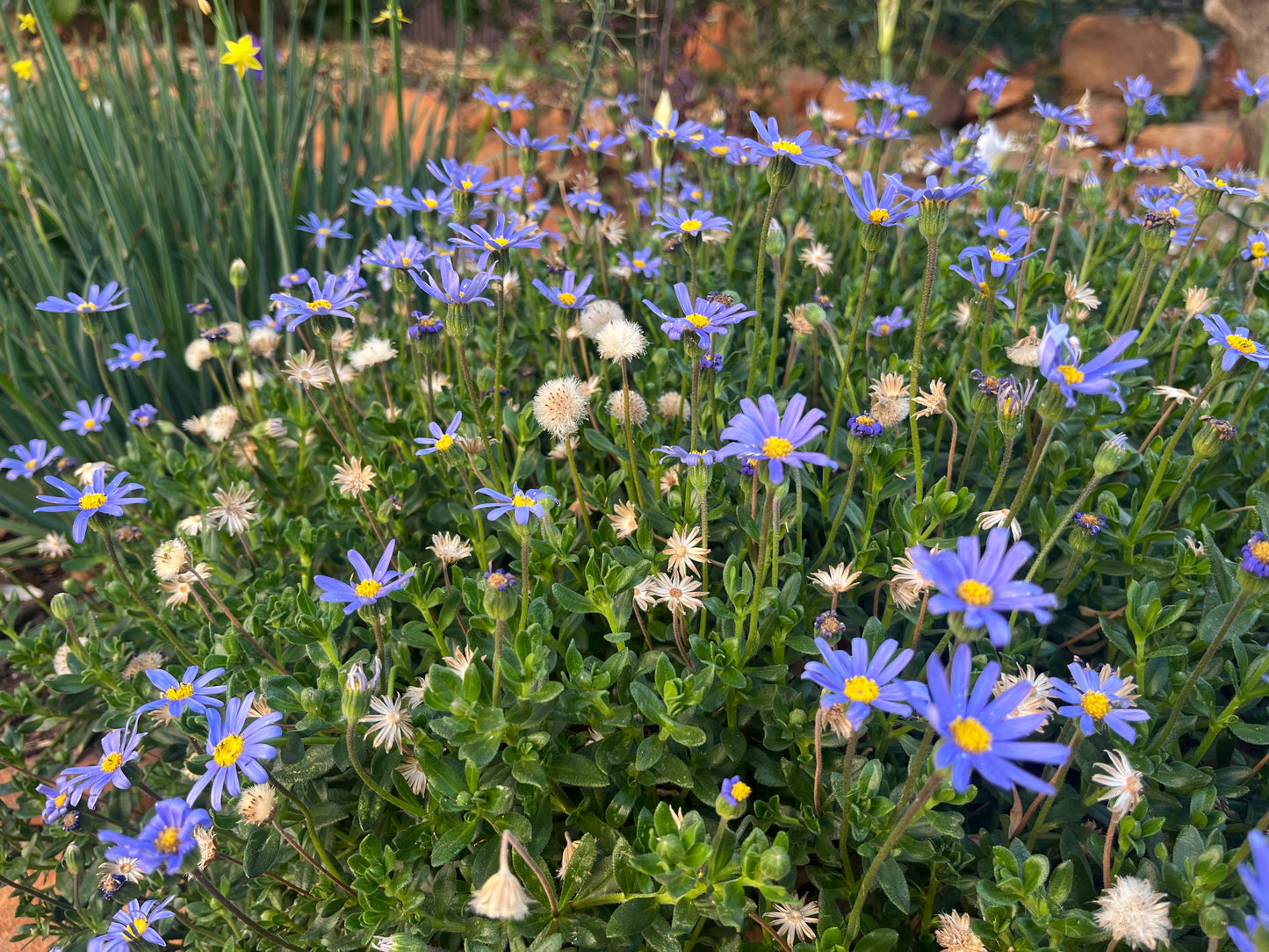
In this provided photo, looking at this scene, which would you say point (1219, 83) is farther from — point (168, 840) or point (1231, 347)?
point (168, 840)

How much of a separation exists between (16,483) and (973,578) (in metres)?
3.03

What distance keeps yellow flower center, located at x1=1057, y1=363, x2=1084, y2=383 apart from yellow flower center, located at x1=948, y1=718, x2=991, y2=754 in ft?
1.64

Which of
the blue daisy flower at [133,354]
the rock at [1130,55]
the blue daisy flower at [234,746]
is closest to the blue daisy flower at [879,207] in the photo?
the blue daisy flower at [234,746]

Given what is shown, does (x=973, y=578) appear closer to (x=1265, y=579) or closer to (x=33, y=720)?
(x=1265, y=579)

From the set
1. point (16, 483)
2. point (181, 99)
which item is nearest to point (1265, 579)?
point (16, 483)

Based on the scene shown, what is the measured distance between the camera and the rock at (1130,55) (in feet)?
26.0

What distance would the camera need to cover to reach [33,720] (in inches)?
73.5

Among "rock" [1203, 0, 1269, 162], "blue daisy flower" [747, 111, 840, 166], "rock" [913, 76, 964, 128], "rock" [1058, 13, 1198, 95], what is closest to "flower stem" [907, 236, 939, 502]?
"blue daisy flower" [747, 111, 840, 166]

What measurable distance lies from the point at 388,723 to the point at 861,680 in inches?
29.9

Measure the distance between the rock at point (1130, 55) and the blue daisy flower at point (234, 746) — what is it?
365 inches

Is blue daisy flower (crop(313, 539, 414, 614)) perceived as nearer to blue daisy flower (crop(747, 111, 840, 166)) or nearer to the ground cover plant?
the ground cover plant

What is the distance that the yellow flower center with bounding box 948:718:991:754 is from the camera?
2.85 ft

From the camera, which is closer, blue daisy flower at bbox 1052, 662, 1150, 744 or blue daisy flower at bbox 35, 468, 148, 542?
blue daisy flower at bbox 1052, 662, 1150, 744

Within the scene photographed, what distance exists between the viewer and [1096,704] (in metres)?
1.17
